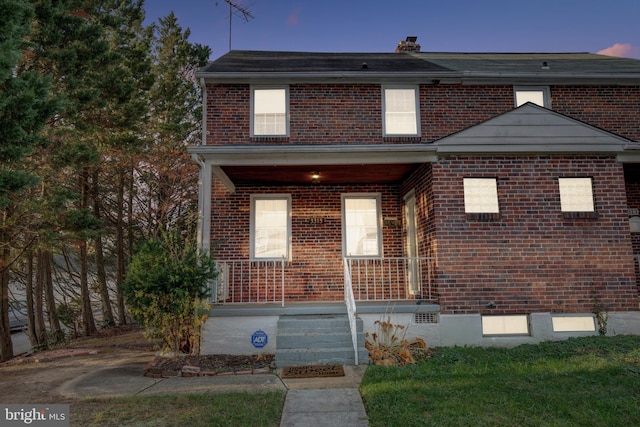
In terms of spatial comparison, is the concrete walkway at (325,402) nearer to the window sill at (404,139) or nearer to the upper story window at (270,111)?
the window sill at (404,139)

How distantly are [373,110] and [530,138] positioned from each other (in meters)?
3.09

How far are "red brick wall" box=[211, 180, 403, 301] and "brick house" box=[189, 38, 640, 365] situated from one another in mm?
31

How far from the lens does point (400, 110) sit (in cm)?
885

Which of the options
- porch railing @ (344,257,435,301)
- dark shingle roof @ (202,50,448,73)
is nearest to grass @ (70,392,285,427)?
porch railing @ (344,257,435,301)

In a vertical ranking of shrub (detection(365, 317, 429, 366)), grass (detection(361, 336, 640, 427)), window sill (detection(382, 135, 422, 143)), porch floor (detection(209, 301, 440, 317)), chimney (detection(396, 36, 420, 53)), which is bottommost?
grass (detection(361, 336, 640, 427))

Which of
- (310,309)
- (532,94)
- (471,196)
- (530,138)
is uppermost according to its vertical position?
(532,94)

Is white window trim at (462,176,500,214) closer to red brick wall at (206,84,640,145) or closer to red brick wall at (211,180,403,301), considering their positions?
red brick wall at (206,84,640,145)

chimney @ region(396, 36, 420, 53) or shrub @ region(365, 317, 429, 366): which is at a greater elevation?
chimney @ region(396, 36, 420, 53)

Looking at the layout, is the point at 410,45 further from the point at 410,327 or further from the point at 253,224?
the point at 410,327

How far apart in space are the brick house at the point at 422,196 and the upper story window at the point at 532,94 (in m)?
0.03

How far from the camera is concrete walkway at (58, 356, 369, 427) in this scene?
3.94 metres

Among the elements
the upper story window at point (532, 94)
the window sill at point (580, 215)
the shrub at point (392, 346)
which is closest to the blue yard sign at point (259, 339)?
the shrub at point (392, 346)

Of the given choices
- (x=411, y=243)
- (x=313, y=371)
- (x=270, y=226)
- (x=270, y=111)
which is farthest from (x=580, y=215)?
(x=270, y=111)

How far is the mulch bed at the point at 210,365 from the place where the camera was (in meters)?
5.67
